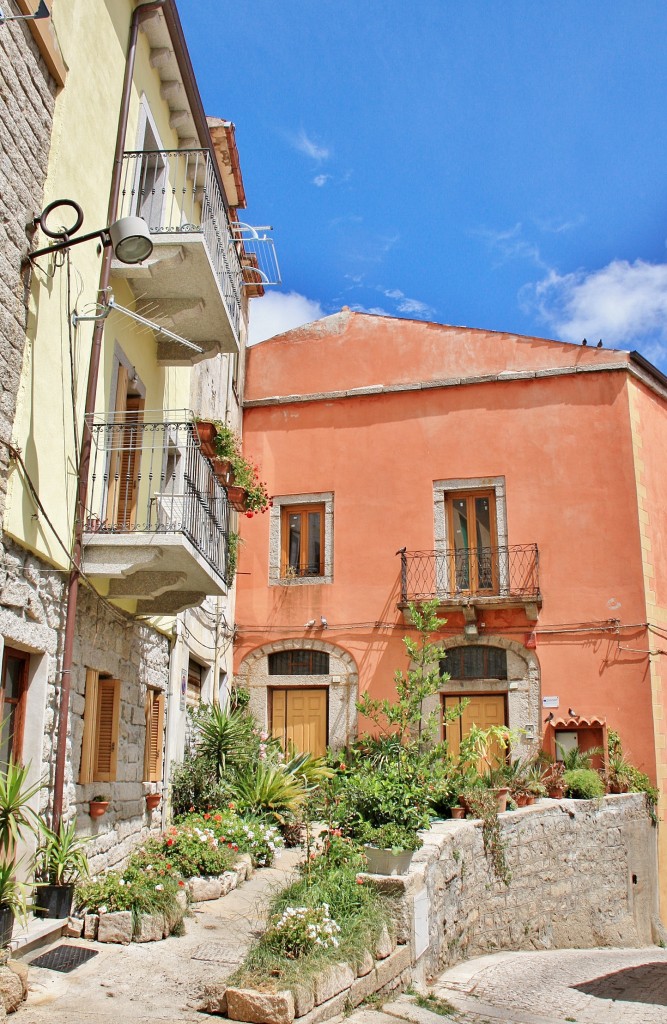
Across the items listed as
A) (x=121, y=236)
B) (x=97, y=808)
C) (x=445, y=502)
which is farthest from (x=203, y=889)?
(x=445, y=502)

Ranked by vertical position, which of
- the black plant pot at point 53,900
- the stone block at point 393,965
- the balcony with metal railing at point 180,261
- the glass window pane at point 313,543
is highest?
the balcony with metal railing at point 180,261

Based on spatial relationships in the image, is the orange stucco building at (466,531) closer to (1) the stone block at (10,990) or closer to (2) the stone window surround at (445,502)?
(2) the stone window surround at (445,502)

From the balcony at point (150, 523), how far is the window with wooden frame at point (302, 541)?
17.8 ft

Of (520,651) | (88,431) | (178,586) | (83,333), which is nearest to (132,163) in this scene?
(83,333)

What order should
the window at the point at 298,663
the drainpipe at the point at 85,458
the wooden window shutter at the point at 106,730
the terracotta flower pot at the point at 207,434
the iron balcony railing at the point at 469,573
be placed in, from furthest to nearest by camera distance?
1. the window at the point at 298,663
2. the iron balcony railing at the point at 469,573
3. the terracotta flower pot at the point at 207,434
4. the wooden window shutter at the point at 106,730
5. the drainpipe at the point at 85,458

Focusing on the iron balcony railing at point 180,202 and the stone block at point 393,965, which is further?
the iron balcony railing at point 180,202

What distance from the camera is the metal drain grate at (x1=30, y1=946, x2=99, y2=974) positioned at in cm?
596

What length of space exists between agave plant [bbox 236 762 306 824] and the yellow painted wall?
469 cm

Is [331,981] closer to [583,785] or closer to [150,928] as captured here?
[150,928]

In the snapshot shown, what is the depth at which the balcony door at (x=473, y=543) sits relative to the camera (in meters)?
14.8

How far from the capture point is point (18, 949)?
19.3 feet

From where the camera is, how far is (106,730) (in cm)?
816

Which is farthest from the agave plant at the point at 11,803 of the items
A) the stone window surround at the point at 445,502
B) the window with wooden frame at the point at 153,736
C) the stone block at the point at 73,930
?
the stone window surround at the point at 445,502

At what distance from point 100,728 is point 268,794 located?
10.4ft
